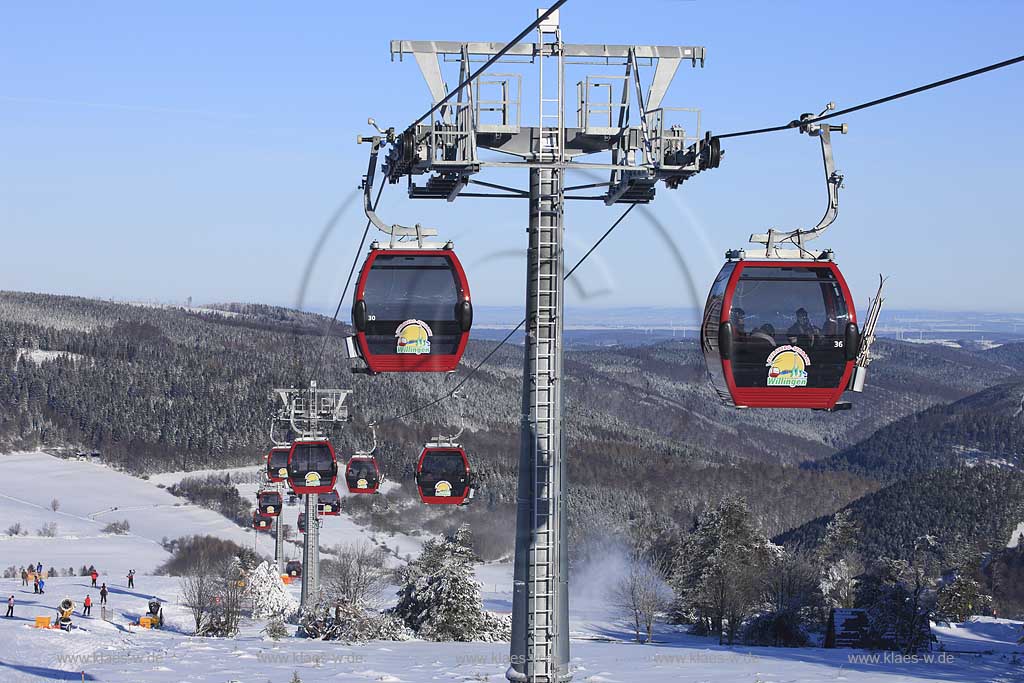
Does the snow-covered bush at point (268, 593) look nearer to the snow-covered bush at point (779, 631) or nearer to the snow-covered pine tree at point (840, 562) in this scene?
the snow-covered bush at point (779, 631)

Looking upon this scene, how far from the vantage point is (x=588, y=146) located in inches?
687

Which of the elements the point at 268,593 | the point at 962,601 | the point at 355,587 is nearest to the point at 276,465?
the point at 355,587

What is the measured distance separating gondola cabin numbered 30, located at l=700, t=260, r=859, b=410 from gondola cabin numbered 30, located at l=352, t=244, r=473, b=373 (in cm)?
369

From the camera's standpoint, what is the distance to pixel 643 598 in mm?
69312

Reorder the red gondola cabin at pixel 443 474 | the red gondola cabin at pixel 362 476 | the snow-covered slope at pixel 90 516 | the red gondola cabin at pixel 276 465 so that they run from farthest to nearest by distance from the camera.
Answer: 1. the snow-covered slope at pixel 90 516
2. the red gondola cabin at pixel 362 476
3. the red gondola cabin at pixel 276 465
4. the red gondola cabin at pixel 443 474

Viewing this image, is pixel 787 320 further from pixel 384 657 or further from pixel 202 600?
pixel 202 600

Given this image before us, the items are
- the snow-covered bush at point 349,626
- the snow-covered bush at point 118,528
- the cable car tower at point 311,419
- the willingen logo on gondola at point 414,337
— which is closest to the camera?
the willingen logo on gondola at point 414,337

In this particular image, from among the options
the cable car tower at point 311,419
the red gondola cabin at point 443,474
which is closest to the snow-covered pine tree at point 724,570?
the cable car tower at point 311,419

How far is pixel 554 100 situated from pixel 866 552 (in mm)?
103595

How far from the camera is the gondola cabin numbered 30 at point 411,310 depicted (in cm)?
1745

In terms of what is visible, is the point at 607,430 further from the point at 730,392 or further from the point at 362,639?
the point at 730,392

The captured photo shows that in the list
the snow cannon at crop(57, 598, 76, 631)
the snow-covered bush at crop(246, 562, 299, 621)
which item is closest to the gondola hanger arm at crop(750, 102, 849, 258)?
the snow cannon at crop(57, 598, 76, 631)

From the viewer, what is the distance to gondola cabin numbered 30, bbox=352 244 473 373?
17453 millimetres

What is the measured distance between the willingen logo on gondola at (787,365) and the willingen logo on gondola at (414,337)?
466 centimetres
